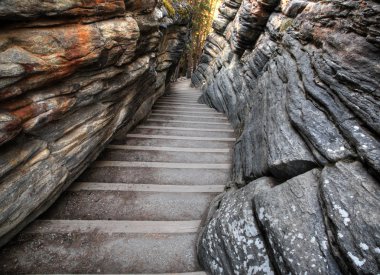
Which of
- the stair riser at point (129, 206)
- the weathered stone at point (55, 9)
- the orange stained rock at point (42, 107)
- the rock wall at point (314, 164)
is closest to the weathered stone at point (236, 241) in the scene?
the rock wall at point (314, 164)

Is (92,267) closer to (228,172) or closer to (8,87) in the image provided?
(8,87)

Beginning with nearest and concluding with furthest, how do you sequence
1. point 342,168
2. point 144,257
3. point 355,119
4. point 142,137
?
point 342,168 → point 355,119 → point 144,257 → point 142,137

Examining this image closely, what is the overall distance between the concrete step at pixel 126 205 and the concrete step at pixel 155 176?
0.83ft

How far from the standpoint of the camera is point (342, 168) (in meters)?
2.35

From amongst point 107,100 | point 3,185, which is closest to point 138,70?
point 107,100

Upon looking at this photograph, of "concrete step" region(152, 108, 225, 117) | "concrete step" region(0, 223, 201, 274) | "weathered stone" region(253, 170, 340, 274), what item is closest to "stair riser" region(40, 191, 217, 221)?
"concrete step" region(0, 223, 201, 274)

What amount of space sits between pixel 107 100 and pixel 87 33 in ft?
4.53

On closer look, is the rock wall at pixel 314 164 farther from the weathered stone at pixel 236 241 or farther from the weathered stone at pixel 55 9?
the weathered stone at pixel 55 9

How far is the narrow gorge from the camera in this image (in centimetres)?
229

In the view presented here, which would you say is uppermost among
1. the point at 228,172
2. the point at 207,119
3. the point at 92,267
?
the point at 92,267

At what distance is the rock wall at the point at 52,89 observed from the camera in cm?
246

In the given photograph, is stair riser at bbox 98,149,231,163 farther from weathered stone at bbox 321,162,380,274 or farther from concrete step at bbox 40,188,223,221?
weathered stone at bbox 321,162,380,274

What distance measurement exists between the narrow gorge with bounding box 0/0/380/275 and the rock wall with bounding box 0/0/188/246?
17mm

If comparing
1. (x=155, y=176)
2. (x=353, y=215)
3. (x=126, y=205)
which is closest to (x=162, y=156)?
(x=155, y=176)
